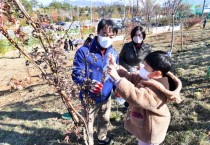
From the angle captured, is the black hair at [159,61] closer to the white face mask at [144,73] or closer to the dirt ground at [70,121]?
the white face mask at [144,73]

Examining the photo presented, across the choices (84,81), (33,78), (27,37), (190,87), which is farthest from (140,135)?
(33,78)

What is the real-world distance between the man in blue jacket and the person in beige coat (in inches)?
11.5

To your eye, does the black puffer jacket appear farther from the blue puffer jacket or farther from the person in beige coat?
the person in beige coat

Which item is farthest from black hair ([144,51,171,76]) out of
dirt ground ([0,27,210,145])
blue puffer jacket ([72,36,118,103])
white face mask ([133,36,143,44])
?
white face mask ([133,36,143,44])

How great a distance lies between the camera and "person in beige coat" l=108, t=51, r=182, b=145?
1.72 metres

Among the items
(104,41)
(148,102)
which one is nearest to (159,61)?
(148,102)

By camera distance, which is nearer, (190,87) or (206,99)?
(206,99)

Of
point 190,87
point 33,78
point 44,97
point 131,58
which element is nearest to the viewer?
point 131,58

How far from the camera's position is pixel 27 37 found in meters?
2.02

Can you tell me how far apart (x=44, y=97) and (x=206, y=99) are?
3.39 m

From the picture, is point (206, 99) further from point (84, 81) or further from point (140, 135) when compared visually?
point (84, 81)

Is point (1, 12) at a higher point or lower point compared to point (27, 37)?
higher

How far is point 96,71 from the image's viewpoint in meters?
2.68

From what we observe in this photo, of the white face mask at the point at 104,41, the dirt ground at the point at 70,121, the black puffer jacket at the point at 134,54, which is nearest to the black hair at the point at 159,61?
the white face mask at the point at 104,41
